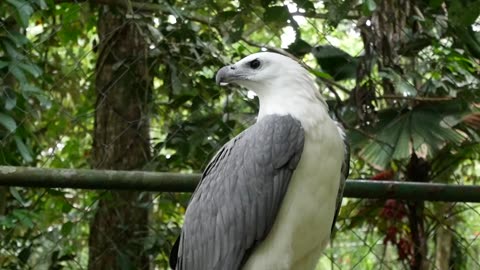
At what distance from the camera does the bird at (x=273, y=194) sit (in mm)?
2307

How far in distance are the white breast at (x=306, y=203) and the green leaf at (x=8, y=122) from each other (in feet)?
3.21

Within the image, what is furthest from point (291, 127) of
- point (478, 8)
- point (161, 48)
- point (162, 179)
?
point (161, 48)

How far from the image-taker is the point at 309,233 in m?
2.35

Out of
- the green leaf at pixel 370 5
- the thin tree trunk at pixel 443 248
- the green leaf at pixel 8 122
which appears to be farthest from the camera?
the thin tree trunk at pixel 443 248

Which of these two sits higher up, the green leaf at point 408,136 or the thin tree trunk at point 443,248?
the green leaf at point 408,136

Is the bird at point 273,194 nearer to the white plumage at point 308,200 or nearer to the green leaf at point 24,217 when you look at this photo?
the white plumage at point 308,200

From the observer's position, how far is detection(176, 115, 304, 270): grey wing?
90.4 inches

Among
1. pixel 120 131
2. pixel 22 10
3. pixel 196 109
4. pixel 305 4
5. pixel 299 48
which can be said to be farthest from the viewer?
pixel 120 131

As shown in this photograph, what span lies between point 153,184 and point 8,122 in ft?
1.99

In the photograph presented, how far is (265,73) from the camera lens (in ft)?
8.46

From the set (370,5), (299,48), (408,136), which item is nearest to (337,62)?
(299,48)

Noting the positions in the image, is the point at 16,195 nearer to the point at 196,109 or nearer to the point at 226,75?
the point at 196,109

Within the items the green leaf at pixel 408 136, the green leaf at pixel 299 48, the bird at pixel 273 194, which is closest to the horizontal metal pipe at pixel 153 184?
the bird at pixel 273 194

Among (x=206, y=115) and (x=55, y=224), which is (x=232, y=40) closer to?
(x=206, y=115)
